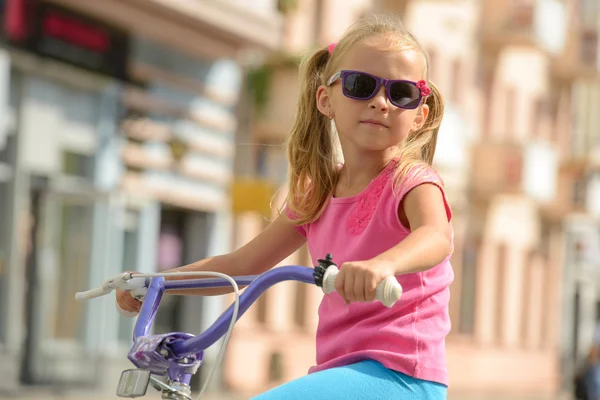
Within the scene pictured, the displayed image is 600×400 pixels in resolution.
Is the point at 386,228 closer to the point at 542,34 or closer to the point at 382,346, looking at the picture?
the point at 382,346

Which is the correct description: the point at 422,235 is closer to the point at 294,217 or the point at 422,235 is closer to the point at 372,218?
the point at 372,218

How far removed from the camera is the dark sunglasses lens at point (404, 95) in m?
3.80

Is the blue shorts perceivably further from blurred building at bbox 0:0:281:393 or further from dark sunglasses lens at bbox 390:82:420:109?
blurred building at bbox 0:0:281:393

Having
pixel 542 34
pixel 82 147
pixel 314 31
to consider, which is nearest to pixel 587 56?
pixel 542 34

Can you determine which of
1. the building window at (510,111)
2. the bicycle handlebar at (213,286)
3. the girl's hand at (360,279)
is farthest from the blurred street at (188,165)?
the girl's hand at (360,279)

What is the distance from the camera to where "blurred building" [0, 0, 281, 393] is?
17984 millimetres

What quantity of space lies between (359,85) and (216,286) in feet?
1.86

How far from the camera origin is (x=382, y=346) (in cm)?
370

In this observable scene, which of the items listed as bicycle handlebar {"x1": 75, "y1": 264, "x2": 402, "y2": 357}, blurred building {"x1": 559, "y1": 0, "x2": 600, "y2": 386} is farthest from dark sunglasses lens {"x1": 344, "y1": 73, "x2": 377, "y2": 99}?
blurred building {"x1": 559, "y1": 0, "x2": 600, "y2": 386}

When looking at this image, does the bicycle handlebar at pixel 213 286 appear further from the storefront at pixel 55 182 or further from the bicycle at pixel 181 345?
the storefront at pixel 55 182

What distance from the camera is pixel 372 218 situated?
381 centimetres

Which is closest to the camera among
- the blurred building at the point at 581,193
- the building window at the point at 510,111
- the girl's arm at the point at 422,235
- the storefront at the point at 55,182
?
the girl's arm at the point at 422,235

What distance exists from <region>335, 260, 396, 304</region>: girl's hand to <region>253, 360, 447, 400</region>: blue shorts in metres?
0.35

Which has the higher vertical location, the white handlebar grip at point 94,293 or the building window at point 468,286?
the white handlebar grip at point 94,293
